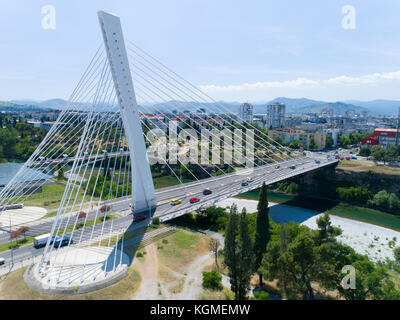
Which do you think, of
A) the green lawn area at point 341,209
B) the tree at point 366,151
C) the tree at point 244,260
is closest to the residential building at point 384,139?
the tree at point 366,151

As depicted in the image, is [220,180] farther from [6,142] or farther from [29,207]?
[6,142]

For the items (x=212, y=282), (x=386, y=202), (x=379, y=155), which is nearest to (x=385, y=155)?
(x=379, y=155)

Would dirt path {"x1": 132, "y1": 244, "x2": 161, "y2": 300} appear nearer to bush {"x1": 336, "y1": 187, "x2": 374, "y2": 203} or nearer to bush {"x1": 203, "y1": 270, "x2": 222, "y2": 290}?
bush {"x1": 203, "y1": 270, "x2": 222, "y2": 290}

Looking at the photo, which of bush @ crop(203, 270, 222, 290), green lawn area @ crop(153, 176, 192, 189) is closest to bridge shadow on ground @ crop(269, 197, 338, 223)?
green lawn area @ crop(153, 176, 192, 189)

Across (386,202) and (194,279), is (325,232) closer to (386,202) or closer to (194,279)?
(194,279)
